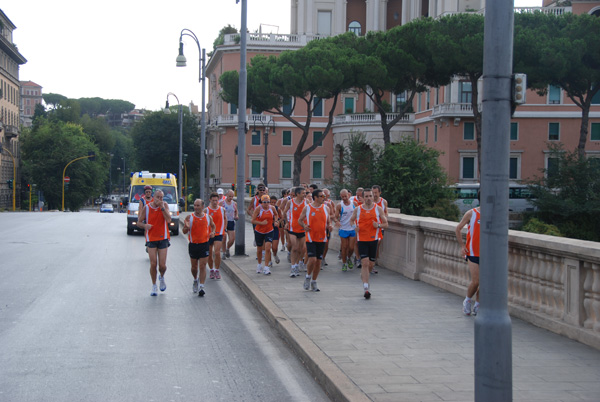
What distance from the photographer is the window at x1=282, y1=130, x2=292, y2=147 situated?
69.2 metres

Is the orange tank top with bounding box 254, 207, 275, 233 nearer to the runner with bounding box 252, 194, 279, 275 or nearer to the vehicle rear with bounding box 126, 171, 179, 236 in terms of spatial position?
the runner with bounding box 252, 194, 279, 275

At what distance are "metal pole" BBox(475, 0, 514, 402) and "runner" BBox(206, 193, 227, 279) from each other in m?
8.32

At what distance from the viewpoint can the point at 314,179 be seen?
229 feet

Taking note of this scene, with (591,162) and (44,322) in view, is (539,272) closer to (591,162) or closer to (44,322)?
(44,322)

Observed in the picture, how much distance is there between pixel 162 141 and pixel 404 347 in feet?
254

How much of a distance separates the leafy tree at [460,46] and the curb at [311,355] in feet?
94.8

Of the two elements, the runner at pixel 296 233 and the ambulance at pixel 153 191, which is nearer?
the runner at pixel 296 233

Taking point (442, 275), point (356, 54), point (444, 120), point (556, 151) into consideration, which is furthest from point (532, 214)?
point (442, 275)

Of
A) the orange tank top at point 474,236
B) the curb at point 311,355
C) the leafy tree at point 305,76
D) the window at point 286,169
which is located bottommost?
the curb at point 311,355

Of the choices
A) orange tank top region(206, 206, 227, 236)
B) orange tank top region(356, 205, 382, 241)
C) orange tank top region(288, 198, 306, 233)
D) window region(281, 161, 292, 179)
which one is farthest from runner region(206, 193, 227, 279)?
window region(281, 161, 292, 179)

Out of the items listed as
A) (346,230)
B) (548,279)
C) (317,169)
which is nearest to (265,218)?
(346,230)

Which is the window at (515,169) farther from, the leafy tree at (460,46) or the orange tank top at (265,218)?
the orange tank top at (265,218)

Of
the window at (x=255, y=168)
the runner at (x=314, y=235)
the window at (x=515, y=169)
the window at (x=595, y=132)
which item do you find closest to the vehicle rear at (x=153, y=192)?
the runner at (x=314, y=235)

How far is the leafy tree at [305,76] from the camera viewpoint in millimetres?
42656
